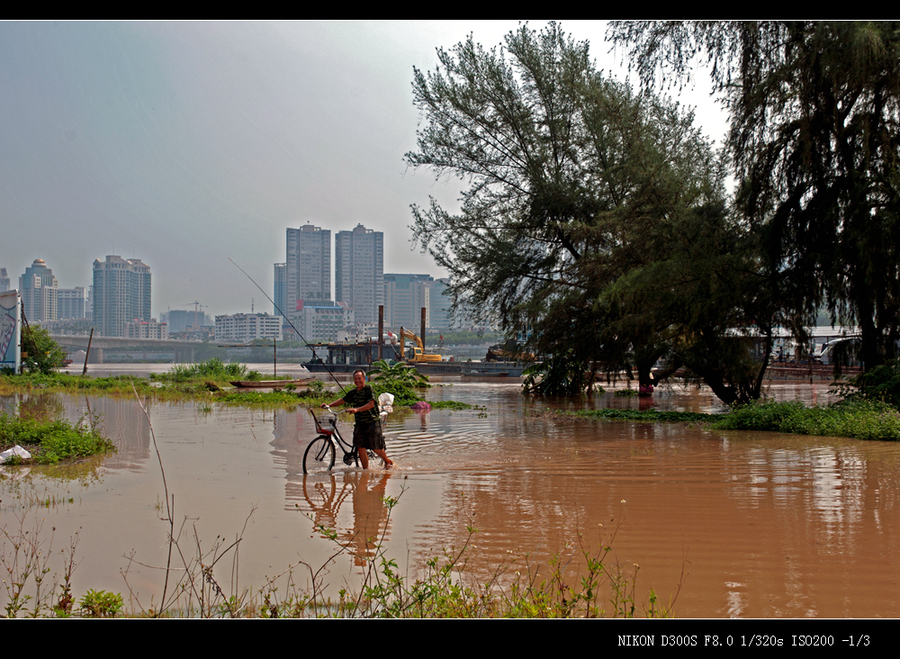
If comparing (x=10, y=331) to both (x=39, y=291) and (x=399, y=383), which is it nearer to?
(x=39, y=291)

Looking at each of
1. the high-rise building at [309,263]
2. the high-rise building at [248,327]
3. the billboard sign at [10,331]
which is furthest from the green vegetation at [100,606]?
the high-rise building at [309,263]

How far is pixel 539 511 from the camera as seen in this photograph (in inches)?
264

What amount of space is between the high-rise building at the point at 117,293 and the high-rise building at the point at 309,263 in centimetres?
10489

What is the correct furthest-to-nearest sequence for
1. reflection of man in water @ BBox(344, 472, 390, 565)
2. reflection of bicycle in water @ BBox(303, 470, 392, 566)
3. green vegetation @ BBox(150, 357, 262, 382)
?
green vegetation @ BBox(150, 357, 262, 382), reflection of bicycle in water @ BBox(303, 470, 392, 566), reflection of man in water @ BBox(344, 472, 390, 565)

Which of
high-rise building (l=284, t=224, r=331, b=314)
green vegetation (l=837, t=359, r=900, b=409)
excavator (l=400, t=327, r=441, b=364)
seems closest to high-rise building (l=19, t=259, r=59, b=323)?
green vegetation (l=837, t=359, r=900, b=409)

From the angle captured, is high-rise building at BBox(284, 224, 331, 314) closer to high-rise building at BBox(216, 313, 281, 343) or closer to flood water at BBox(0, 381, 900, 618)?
high-rise building at BBox(216, 313, 281, 343)

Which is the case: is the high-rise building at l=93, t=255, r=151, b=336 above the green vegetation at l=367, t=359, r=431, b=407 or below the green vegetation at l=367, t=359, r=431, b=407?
above

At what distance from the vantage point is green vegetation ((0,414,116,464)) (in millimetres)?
9625

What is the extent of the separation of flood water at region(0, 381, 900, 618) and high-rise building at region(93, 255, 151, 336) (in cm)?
2626

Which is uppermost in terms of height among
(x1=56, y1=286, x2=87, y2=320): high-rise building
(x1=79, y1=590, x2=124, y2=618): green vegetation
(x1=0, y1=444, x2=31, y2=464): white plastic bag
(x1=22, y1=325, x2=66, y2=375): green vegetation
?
(x1=56, y1=286, x2=87, y2=320): high-rise building
